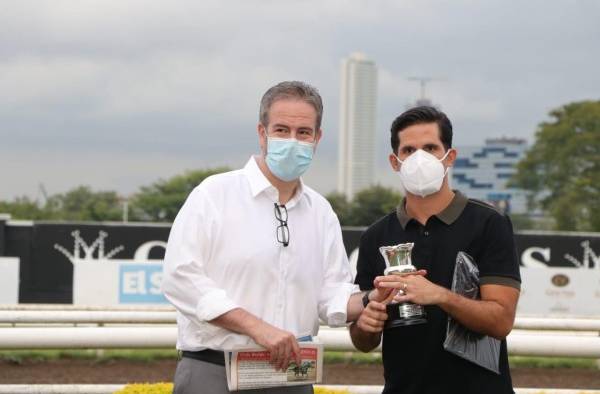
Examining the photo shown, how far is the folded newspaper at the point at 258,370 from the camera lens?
3049 millimetres

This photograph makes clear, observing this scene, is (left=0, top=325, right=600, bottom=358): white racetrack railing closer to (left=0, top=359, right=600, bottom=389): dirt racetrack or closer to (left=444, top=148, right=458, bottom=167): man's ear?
(left=444, top=148, right=458, bottom=167): man's ear

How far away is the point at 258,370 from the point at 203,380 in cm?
22

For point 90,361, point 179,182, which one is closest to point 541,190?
point 179,182

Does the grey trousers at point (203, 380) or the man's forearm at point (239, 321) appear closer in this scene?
the man's forearm at point (239, 321)

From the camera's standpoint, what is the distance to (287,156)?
3.16 m

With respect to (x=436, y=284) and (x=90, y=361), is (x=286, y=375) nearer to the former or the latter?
(x=436, y=284)

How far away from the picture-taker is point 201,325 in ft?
10.3

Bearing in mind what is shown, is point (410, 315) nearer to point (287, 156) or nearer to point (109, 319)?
point (287, 156)

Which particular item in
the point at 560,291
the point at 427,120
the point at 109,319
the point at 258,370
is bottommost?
the point at 560,291

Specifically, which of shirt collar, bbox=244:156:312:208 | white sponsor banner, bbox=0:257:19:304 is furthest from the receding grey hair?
white sponsor banner, bbox=0:257:19:304

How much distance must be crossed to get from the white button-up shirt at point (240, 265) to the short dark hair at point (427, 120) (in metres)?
0.43

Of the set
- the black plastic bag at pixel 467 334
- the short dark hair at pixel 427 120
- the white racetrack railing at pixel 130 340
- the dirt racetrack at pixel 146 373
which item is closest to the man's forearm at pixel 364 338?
the black plastic bag at pixel 467 334

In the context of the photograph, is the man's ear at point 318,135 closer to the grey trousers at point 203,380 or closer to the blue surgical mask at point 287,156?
the blue surgical mask at point 287,156

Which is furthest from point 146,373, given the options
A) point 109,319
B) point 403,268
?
point 403,268
